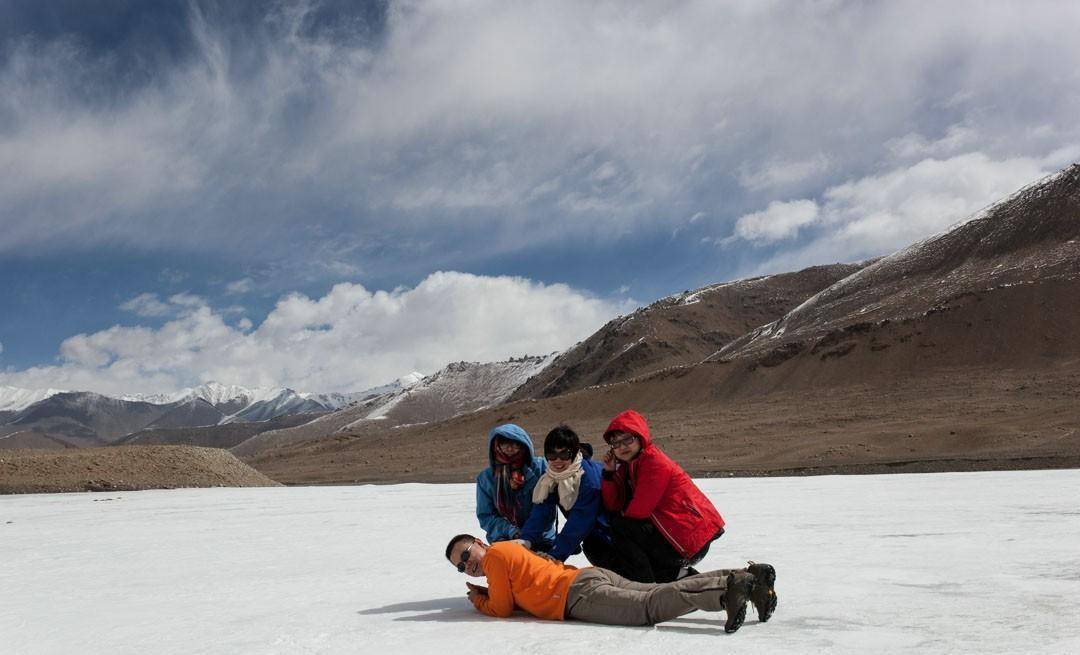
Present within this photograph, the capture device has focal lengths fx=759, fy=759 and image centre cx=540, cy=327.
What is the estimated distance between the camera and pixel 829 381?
56.9m

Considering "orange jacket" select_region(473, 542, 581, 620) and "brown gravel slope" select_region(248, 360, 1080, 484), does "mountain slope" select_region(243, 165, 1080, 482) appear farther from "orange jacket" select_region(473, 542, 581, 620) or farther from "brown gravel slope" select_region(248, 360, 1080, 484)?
"orange jacket" select_region(473, 542, 581, 620)

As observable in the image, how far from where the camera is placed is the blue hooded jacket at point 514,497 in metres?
5.48

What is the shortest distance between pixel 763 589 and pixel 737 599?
0.27 meters

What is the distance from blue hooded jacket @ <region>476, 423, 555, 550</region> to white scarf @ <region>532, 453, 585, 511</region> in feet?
1.05

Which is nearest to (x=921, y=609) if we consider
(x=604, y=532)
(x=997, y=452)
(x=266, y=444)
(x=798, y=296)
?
(x=604, y=532)

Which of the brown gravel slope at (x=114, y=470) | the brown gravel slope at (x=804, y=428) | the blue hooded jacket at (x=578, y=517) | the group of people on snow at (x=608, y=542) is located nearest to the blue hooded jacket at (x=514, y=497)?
the group of people on snow at (x=608, y=542)

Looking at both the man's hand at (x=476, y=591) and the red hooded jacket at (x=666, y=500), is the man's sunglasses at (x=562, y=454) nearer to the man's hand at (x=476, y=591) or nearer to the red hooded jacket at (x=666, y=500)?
the red hooded jacket at (x=666, y=500)

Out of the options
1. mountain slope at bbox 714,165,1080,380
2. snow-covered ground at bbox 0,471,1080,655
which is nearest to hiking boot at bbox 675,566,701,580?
snow-covered ground at bbox 0,471,1080,655

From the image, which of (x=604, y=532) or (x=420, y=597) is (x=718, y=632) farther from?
(x=420, y=597)

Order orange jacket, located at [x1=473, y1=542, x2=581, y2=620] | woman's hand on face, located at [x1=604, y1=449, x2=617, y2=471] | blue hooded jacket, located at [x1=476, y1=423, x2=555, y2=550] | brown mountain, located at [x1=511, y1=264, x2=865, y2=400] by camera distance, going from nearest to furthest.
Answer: orange jacket, located at [x1=473, y1=542, x2=581, y2=620]
woman's hand on face, located at [x1=604, y1=449, x2=617, y2=471]
blue hooded jacket, located at [x1=476, y1=423, x2=555, y2=550]
brown mountain, located at [x1=511, y1=264, x2=865, y2=400]

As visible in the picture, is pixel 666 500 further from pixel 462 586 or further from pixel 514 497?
pixel 462 586

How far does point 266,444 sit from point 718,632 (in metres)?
191

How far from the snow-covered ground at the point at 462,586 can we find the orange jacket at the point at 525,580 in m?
0.14

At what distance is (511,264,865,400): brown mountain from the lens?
356 feet
